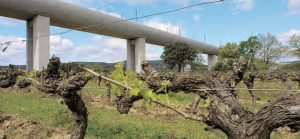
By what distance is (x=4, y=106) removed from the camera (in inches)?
410

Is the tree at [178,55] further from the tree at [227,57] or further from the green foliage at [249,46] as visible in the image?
the green foliage at [249,46]

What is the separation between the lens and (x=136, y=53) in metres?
36.2

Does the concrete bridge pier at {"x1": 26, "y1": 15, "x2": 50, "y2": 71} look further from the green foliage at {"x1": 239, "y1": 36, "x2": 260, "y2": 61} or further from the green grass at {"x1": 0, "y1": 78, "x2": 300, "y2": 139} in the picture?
the green foliage at {"x1": 239, "y1": 36, "x2": 260, "y2": 61}

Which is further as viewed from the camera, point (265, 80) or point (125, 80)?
point (265, 80)

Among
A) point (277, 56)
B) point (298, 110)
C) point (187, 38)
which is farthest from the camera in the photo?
point (277, 56)

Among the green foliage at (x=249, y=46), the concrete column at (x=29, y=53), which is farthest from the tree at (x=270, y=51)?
the concrete column at (x=29, y=53)

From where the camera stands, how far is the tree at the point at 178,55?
4172 centimetres

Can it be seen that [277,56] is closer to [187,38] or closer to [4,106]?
[187,38]

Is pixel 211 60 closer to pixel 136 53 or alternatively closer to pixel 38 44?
pixel 136 53

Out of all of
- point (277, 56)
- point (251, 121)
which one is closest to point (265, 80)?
point (251, 121)

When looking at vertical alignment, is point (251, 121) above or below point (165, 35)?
below

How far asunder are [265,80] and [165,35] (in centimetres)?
1566

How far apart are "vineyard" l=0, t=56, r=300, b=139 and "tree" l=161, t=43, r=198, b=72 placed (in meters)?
28.8

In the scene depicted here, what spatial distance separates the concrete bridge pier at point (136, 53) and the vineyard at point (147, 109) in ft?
72.3
